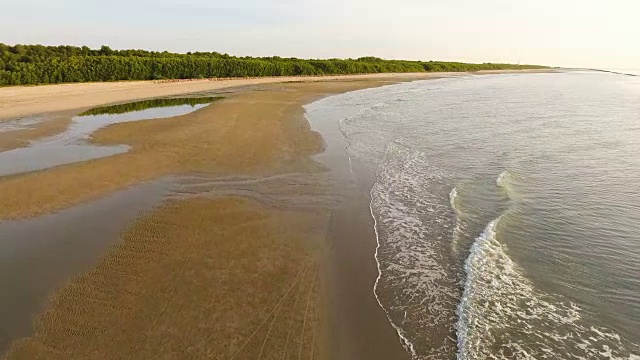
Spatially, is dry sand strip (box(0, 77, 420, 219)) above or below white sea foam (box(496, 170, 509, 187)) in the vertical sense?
above

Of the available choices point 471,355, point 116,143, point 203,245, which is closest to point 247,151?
point 116,143

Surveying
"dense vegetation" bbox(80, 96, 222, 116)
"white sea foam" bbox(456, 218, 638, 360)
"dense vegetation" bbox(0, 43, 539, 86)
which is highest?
"dense vegetation" bbox(0, 43, 539, 86)

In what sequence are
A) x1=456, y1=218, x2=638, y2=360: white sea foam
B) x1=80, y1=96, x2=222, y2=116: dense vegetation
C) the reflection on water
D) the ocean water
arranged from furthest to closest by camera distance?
1. x1=80, y1=96, x2=222, y2=116: dense vegetation
2. the reflection on water
3. the ocean water
4. x1=456, y1=218, x2=638, y2=360: white sea foam

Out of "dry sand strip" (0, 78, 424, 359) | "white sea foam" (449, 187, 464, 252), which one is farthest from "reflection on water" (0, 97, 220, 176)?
"white sea foam" (449, 187, 464, 252)

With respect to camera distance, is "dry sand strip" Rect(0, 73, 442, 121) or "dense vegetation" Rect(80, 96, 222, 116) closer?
"dense vegetation" Rect(80, 96, 222, 116)

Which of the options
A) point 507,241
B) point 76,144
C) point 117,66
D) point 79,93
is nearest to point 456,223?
point 507,241

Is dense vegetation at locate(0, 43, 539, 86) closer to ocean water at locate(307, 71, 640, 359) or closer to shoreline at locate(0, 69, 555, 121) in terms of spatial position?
shoreline at locate(0, 69, 555, 121)

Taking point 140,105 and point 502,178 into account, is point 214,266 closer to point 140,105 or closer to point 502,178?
point 502,178

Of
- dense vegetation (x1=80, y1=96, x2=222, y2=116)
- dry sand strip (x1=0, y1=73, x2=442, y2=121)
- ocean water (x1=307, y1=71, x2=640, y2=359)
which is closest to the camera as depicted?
ocean water (x1=307, y1=71, x2=640, y2=359)
